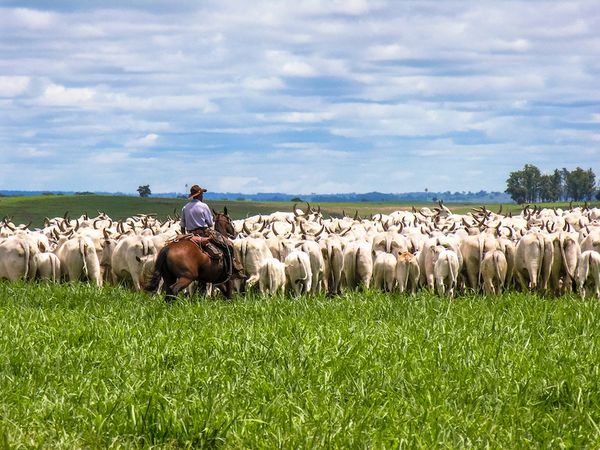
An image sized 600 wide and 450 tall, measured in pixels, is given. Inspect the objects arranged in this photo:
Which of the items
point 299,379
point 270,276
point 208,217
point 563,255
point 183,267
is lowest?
point 299,379

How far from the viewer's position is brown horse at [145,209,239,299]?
16.9 meters

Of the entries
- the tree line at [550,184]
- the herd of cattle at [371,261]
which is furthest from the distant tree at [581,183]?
the herd of cattle at [371,261]

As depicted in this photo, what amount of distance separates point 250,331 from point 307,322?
116cm

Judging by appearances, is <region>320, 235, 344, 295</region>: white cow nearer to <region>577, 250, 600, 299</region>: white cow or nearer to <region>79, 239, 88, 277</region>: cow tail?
<region>577, 250, 600, 299</region>: white cow

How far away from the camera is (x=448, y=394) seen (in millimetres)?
9023

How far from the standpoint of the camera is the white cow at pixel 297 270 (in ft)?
65.8

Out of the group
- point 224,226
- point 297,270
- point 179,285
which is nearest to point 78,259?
point 224,226

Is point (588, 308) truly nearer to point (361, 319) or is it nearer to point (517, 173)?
point (361, 319)

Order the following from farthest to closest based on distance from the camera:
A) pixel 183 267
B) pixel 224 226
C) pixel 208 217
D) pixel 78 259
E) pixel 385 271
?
pixel 78 259 → pixel 385 271 → pixel 224 226 → pixel 208 217 → pixel 183 267

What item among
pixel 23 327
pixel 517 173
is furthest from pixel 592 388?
pixel 517 173

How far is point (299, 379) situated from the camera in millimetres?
9430

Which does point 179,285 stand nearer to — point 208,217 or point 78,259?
point 208,217

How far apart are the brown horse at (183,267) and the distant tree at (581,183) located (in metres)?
126

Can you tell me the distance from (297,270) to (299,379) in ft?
35.1
